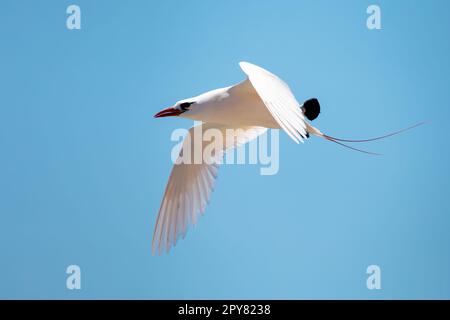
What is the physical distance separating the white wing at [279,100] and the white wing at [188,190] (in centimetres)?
229

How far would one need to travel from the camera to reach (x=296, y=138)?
20.2ft

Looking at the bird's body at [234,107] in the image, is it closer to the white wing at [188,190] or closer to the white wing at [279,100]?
the white wing at [279,100]

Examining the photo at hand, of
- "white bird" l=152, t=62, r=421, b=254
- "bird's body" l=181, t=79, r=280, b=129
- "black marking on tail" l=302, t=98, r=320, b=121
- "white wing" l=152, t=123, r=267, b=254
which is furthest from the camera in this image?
"white wing" l=152, t=123, r=267, b=254

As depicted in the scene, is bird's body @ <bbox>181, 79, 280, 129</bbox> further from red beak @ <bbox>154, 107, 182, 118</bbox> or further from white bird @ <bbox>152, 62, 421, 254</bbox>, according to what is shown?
red beak @ <bbox>154, 107, 182, 118</bbox>

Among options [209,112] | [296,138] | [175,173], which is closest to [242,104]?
[209,112]

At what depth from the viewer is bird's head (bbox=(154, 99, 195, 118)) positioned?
8.99 metres

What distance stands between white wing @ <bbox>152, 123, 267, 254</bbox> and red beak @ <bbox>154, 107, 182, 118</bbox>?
89 centimetres

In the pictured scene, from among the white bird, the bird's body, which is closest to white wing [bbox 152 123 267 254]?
the white bird

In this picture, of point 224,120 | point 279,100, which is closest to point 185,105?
point 224,120

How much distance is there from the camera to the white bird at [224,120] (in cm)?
690

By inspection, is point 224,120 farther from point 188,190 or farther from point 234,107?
point 188,190

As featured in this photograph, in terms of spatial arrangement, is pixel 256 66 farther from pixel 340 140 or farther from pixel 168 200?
pixel 168 200

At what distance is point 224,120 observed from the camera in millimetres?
8836
